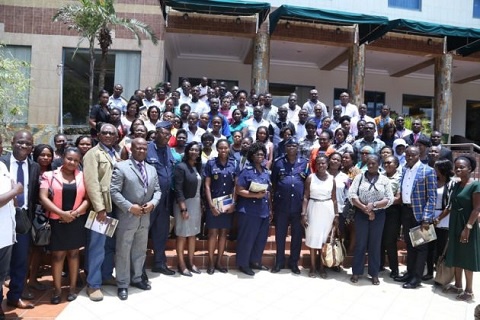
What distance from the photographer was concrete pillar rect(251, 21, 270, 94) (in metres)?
12.2

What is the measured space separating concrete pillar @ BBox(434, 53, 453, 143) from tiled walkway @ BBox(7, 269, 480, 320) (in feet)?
32.0

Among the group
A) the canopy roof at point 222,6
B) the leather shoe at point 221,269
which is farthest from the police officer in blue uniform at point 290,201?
the canopy roof at point 222,6

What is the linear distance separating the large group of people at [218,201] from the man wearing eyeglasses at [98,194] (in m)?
0.01

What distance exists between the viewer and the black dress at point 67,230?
165 inches

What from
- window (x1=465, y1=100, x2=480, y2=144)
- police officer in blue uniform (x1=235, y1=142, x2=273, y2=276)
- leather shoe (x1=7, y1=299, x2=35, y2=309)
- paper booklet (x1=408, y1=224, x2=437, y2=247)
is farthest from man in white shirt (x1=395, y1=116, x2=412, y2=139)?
window (x1=465, y1=100, x2=480, y2=144)

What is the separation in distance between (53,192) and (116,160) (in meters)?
0.97

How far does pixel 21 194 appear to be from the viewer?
3979mm

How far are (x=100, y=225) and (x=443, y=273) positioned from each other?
176 inches

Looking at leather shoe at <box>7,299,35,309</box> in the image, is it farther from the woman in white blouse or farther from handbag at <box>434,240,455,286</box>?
handbag at <box>434,240,455,286</box>

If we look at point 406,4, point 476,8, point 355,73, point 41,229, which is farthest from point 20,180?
point 476,8

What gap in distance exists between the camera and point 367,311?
4578mm

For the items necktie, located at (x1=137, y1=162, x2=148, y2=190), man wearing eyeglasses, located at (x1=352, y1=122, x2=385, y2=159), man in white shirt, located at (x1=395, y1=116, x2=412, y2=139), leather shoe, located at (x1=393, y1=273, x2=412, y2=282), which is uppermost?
man in white shirt, located at (x1=395, y1=116, x2=412, y2=139)

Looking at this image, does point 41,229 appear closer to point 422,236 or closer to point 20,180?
point 20,180

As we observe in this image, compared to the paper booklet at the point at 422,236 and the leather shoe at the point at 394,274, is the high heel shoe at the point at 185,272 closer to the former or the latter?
the leather shoe at the point at 394,274
